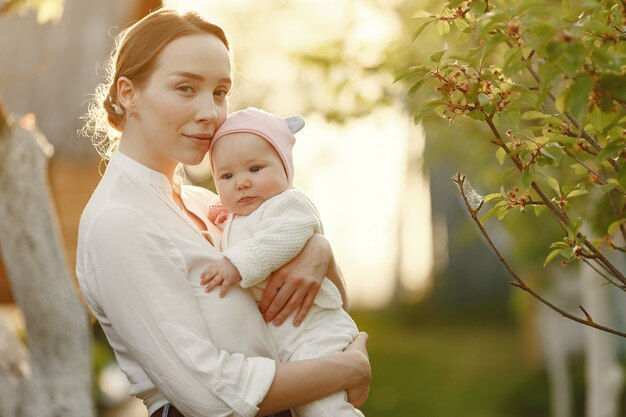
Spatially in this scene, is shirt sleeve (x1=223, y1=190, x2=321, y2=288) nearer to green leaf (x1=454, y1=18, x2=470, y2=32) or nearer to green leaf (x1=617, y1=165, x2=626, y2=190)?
green leaf (x1=454, y1=18, x2=470, y2=32)

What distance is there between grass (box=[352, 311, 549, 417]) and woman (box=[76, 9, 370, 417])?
25.0 feet

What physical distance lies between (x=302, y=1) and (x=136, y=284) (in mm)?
7083

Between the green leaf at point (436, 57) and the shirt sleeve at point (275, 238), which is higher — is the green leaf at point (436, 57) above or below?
above

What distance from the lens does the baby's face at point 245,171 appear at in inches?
102

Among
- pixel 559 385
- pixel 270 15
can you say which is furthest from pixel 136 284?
pixel 270 15

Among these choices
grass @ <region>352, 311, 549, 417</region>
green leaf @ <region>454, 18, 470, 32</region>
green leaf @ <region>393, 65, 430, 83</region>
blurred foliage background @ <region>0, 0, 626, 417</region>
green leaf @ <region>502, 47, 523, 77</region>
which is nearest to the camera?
green leaf @ <region>502, 47, 523, 77</region>

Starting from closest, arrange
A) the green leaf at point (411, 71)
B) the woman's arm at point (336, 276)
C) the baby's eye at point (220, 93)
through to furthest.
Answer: the green leaf at point (411, 71) < the baby's eye at point (220, 93) < the woman's arm at point (336, 276)

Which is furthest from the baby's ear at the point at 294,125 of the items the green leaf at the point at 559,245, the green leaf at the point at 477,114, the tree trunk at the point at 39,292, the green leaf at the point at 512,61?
the tree trunk at the point at 39,292

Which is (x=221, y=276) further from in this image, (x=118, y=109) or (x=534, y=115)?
(x=534, y=115)

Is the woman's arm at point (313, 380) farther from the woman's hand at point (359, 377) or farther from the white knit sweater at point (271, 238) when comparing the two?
the white knit sweater at point (271, 238)

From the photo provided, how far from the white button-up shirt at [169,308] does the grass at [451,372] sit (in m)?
7.74

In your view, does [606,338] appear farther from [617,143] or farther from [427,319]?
[427,319]

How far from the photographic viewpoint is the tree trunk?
13.6 ft

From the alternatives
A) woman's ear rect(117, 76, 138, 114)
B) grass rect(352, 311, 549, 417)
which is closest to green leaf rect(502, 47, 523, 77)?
woman's ear rect(117, 76, 138, 114)
